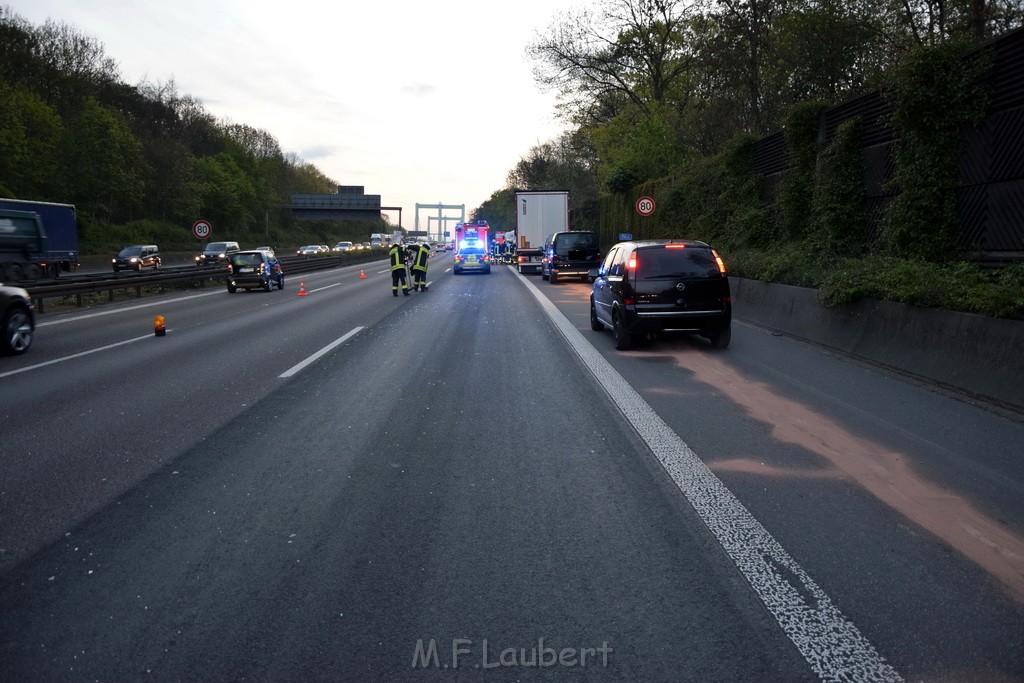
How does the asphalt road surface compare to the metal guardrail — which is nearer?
the asphalt road surface

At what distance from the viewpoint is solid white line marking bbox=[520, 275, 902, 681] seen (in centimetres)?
324

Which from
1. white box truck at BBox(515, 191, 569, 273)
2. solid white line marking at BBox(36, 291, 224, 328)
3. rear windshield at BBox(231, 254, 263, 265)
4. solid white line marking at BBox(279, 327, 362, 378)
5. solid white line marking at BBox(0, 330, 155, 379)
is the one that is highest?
white box truck at BBox(515, 191, 569, 273)

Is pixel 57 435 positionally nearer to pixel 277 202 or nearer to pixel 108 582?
pixel 108 582

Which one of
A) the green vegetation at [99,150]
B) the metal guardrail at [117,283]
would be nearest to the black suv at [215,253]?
the metal guardrail at [117,283]

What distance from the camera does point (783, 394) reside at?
8.95 meters

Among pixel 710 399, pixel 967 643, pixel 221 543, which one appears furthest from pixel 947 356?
pixel 221 543

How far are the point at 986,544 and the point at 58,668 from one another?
4593 millimetres

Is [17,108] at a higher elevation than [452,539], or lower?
higher

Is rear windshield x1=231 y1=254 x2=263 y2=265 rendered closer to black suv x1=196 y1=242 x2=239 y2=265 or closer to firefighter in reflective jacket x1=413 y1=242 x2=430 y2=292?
firefighter in reflective jacket x1=413 y1=242 x2=430 y2=292

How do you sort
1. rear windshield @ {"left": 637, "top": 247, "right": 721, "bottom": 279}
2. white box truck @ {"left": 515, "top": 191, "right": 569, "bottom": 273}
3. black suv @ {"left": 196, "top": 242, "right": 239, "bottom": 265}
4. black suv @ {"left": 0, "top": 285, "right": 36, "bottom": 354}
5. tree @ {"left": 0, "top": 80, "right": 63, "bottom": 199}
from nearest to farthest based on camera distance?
black suv @ {"left": 0, "top": 285, "right": 36, "bottom": 354} → rear windshield @ {"left": 637, "top": 247, "right": 721, "bottom": 279} → white box truck @ {"left": 515, "top": 191, "right": 569, "bottom": 273} → black suv @ {"left": 196, "top": 242, "right": 239, "bottom": 265} → tree @ {"left": 0, "top": 80, "right": 63, "bottom": 199}

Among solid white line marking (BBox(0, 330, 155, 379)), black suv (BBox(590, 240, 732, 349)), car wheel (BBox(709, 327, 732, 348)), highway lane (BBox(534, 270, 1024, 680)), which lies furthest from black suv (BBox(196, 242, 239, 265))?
highway lane (BBox(534, 270, 1024, 680))

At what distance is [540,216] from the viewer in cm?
3859

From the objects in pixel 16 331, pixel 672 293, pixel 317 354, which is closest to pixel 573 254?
pixel 672 293

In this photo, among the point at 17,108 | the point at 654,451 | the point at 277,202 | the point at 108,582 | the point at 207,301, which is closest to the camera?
the point at 108,582
